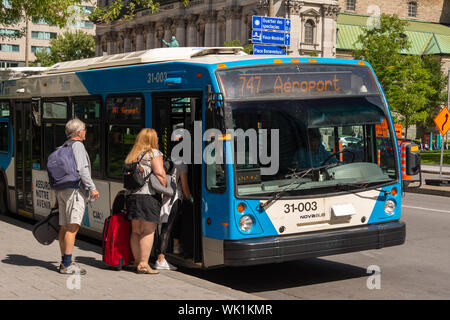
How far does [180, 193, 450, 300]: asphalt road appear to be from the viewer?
25.1 ft

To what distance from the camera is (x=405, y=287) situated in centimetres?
788

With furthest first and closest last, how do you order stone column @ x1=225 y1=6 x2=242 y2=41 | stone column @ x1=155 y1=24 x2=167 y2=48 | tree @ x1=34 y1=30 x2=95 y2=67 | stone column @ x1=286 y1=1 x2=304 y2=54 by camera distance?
stone column @ x1=155 y1=24 x2=167 y2=48
tree @ x1=34 y1=30 x2=95 y2=67
stone column @ x1=225 y1=6 x2=242 y2=41
stone column @ x1=286 y1=1 x2=304 y2=54

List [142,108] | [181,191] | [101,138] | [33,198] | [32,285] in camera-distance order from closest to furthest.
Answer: [32,285]
[181,191]
[142,108]
[101,138]
[33,198]

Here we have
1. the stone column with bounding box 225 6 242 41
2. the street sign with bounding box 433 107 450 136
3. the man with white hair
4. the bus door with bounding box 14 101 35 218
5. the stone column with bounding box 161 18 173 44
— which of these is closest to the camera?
the man with white hair

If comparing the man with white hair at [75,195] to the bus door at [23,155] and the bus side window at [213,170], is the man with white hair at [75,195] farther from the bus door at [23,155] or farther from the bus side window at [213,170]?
the bus door at [23,155]

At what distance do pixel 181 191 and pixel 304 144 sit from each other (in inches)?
59.4

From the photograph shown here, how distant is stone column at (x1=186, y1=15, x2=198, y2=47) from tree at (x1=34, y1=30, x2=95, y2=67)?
13050 millimetres

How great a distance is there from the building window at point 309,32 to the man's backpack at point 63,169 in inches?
2725

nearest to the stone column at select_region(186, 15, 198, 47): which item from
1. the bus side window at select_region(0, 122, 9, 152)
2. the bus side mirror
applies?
the bus side window at select_region(0, 122, 9, 152)

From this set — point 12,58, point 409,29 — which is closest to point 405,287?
point 409,29

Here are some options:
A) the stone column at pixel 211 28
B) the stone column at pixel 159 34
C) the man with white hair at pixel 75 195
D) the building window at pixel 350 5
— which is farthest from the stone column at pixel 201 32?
the man with white hair at pixel 75 195

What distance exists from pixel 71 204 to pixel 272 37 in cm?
1605

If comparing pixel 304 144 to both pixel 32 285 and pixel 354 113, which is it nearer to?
pixel 354 113

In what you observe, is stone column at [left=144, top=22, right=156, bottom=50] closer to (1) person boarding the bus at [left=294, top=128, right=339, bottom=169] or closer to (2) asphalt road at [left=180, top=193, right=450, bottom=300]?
(2) asphalt road at [left=180, top=193, right=450, bottom=300]
